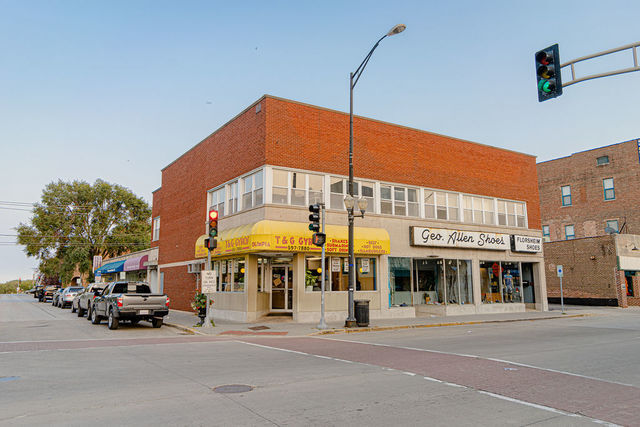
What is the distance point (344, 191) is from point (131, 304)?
10801 mm

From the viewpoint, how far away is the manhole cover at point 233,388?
23.3ft

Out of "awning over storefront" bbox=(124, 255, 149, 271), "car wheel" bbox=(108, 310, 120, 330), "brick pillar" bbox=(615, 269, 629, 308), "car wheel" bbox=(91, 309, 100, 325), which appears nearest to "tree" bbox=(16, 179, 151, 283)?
"awning over storefront" bbox=(124, 255, 149, 271)

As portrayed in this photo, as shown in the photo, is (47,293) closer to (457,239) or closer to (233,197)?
(233,197)

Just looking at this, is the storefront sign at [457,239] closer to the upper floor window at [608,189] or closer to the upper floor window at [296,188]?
the upper floor window at [296,188]

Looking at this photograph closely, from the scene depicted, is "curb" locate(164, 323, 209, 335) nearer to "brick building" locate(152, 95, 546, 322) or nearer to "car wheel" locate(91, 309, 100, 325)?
"brick building" locate(152, 95, 546, 322)

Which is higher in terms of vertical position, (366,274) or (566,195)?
(566,195)

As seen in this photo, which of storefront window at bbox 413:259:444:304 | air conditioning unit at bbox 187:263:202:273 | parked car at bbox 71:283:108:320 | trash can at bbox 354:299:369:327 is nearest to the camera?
trash can at bbox 354:299:369:327

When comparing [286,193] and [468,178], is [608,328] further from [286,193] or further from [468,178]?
[286,193]

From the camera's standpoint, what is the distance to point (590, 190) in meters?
42.4

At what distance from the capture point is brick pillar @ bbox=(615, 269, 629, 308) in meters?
33.2

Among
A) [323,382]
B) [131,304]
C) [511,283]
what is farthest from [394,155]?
[323,382]

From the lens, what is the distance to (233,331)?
16.8 metres

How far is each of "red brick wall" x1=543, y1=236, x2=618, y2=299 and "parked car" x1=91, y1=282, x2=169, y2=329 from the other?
31.9 m

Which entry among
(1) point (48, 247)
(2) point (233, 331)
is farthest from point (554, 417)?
(1) point (48, 247)
